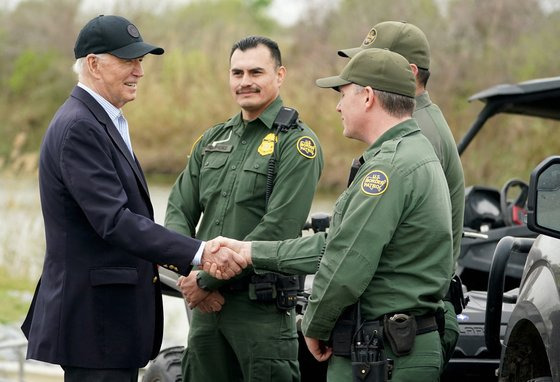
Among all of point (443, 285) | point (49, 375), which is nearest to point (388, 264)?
point (443, 285)

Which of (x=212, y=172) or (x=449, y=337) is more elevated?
(x=212, y=172)

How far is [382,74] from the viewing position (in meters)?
3.85

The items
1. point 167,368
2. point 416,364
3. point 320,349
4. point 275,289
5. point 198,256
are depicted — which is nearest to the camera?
point 416,364

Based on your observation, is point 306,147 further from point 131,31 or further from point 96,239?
point 96,239

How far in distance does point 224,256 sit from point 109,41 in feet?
3.18

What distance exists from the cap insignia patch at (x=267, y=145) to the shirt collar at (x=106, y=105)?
764mm

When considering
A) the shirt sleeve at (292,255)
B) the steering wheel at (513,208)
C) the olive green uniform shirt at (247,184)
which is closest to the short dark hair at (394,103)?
the shirt sleeve at (292,255)

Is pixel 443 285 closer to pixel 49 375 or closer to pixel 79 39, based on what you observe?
pixel 79 39

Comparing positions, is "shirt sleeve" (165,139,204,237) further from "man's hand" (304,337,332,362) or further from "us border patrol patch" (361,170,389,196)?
"us border patrol patch" (361,170,389,196)

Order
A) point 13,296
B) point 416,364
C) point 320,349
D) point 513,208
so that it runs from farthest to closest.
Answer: point 13,296 → point 513,208 → point 320,349 → point 416,364

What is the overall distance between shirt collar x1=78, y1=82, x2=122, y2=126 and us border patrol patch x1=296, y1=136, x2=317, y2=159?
86 centimetres

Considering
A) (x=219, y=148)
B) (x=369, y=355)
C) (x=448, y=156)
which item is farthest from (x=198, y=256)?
(x=448, y=156)

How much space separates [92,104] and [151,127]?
72.2ft

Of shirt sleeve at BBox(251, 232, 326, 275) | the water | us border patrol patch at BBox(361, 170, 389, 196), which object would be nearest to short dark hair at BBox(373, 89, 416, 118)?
us border patrol patch at BBox(361, 170, 389, 196)
